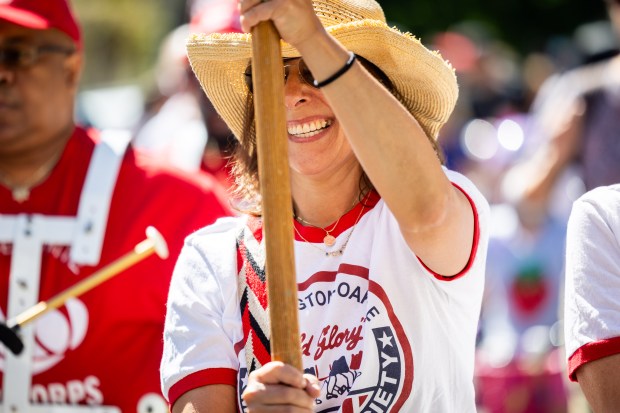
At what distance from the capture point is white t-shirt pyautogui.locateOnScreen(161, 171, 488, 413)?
307cm

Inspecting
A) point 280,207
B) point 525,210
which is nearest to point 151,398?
point 280,207

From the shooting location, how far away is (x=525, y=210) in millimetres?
7547

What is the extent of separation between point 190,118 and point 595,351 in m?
4.70

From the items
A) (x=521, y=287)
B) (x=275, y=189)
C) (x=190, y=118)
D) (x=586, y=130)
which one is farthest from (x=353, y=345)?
(x=521, y=287)

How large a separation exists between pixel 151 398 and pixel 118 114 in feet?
23.8

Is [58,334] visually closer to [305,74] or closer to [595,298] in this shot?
[305,74]

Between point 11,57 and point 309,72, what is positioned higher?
point 11,57

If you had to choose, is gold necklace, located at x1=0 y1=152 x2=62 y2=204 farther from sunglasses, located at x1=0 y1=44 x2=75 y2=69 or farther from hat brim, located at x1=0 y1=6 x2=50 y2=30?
hat brim, located at x1=0 y1=6 x2=50 y2=30

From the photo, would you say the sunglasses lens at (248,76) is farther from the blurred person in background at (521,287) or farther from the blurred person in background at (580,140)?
the blurred person in background at (521,287)

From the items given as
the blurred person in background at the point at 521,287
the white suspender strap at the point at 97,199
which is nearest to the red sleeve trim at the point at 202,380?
the white suspender strap at the point at 97,199

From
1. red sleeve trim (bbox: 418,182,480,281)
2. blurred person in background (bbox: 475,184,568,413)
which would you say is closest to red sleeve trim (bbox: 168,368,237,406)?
red sleeve trim (bbox: 418,182,480,281)

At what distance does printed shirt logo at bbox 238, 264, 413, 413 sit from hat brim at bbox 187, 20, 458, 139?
0.48 meters

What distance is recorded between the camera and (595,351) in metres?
3.04

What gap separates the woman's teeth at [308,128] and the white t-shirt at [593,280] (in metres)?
0.65
